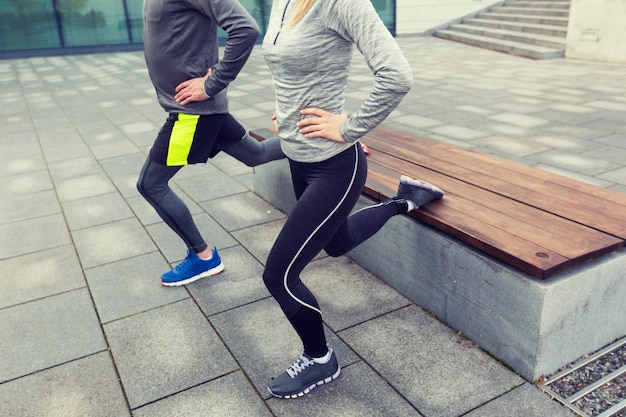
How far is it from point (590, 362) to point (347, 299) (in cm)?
131

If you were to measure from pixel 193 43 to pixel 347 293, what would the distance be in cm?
168

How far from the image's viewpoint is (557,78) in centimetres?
1043

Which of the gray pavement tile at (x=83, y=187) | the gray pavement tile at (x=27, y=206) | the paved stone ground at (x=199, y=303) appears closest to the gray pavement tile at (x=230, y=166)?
the paved stone ground at (x=199, y=303)

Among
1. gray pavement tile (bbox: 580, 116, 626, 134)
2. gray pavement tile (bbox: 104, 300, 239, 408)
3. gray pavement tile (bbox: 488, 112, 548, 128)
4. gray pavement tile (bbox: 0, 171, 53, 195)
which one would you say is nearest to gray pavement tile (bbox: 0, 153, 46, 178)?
gray pavement tile (bbox: 0, 171, 53, 195)

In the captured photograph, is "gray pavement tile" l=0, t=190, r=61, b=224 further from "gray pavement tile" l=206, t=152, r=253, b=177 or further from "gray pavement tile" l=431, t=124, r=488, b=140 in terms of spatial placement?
"gray pavement tile" l=431, t=124, r=488, b=140

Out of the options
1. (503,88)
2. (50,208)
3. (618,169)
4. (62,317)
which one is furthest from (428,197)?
(503,88)

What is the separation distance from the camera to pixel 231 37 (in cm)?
286

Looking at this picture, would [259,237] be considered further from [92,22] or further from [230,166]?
[92,22]

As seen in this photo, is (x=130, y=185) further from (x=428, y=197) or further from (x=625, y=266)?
(x=625, y=266)

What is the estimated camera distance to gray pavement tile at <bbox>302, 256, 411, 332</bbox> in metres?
3.20

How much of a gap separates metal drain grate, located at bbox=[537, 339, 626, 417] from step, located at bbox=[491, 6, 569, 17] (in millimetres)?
14760

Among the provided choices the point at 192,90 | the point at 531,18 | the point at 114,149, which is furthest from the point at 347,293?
the point at 531,18

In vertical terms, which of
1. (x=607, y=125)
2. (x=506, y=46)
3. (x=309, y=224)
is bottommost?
(x=506, y=46)

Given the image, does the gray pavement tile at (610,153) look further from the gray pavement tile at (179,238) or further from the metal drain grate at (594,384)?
the gray pavement tile at (179,238)
